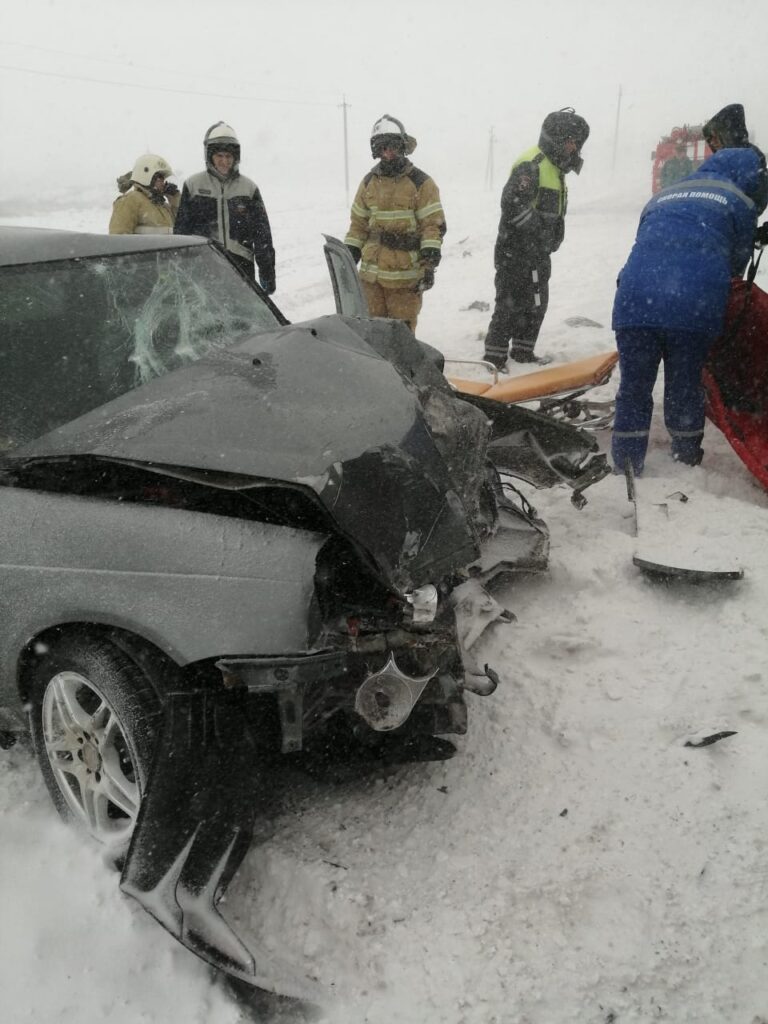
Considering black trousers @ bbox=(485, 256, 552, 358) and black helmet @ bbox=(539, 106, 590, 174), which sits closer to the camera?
black helmet @ bbox=(539, 106, 590, 174)

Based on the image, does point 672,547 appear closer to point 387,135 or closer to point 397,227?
point 397,227

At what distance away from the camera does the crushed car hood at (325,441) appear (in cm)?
196

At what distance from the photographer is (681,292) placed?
3.99 metres

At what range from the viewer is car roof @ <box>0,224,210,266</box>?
262 cm

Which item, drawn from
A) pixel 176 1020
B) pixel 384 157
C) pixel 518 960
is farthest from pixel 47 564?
pixel 384 157

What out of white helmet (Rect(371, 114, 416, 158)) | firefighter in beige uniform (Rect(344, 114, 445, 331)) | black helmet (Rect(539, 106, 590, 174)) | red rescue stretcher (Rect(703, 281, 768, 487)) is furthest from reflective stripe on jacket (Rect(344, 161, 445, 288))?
red rescue stretcher (Rect(703, 281, 768, 487))

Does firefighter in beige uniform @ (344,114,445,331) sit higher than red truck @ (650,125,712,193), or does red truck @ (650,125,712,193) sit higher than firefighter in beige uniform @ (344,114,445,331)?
red truck @ (650,125,712,193)

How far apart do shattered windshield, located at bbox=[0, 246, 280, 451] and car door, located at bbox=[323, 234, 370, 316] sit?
0.82 metres

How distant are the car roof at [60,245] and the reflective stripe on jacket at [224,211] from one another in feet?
8.44

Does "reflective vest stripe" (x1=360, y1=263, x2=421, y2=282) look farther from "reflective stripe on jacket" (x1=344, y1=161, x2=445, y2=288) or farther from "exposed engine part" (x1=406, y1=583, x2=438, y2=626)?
"exposed engine part" (x1=406, y1=583, x2=438, y2=626)

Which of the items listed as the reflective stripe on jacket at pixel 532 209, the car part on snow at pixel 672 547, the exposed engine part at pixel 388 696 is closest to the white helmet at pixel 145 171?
the reflective stripe on jacket at pixel 532 209

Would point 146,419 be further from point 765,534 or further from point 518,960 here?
point 765,534

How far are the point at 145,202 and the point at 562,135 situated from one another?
335 cm

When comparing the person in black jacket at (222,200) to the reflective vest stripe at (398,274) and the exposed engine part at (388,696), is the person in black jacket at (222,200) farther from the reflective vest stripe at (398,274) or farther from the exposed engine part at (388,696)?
the exposed engine part at (388,696)
